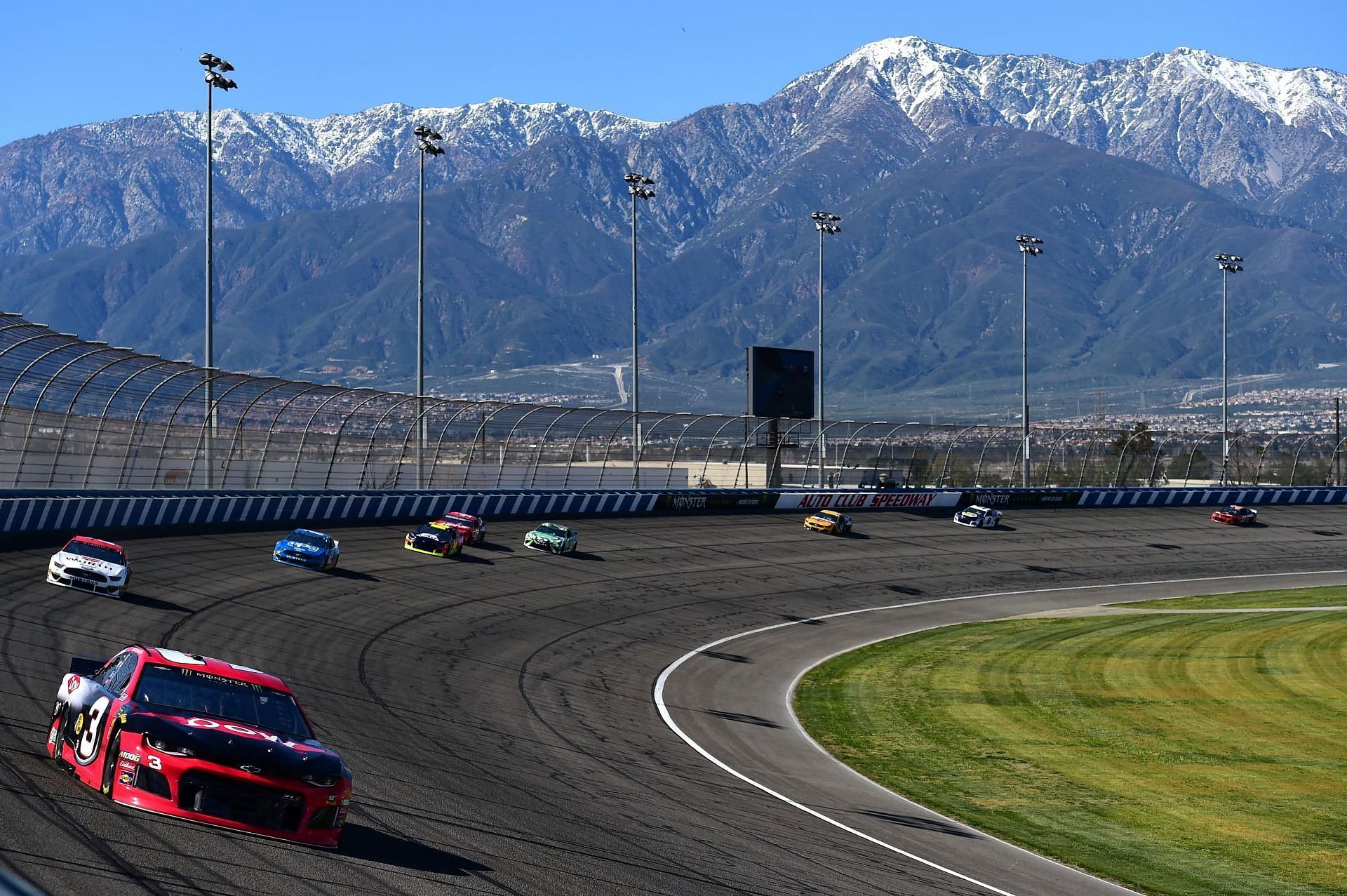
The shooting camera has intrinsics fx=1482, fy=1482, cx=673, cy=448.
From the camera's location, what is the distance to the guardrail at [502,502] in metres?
37.4

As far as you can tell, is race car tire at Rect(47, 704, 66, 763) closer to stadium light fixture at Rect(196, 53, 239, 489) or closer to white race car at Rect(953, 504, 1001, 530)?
stadium light fixture at Rect(196, 53, 239, 489)

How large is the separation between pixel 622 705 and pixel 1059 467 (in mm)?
54503

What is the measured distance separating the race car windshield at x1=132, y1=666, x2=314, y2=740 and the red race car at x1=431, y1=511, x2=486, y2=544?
103 feet

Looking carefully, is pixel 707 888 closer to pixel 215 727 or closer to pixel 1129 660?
pixel 215 727

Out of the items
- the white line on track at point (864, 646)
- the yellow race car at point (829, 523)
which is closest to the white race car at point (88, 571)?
the white line on track at point (864, 646)

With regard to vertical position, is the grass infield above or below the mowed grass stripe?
below

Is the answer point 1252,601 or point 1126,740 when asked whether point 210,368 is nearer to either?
point 1126,740

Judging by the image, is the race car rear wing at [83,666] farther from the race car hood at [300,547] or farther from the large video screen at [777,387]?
the large video screen at [777,387]

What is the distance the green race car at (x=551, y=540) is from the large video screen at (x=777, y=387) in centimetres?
2545

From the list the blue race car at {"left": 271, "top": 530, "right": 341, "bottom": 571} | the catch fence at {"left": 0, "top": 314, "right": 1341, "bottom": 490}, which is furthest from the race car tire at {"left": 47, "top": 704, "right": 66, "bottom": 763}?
the blue race car at {"left": 271, "top": 530, "right": 341, "bottom": 571}

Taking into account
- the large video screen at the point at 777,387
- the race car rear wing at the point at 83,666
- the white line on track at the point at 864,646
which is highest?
the large video screen at the point at 777,387

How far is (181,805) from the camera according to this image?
11953 mm

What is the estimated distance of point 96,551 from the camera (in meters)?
29.0

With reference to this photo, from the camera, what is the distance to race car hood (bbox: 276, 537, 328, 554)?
1465 inches
